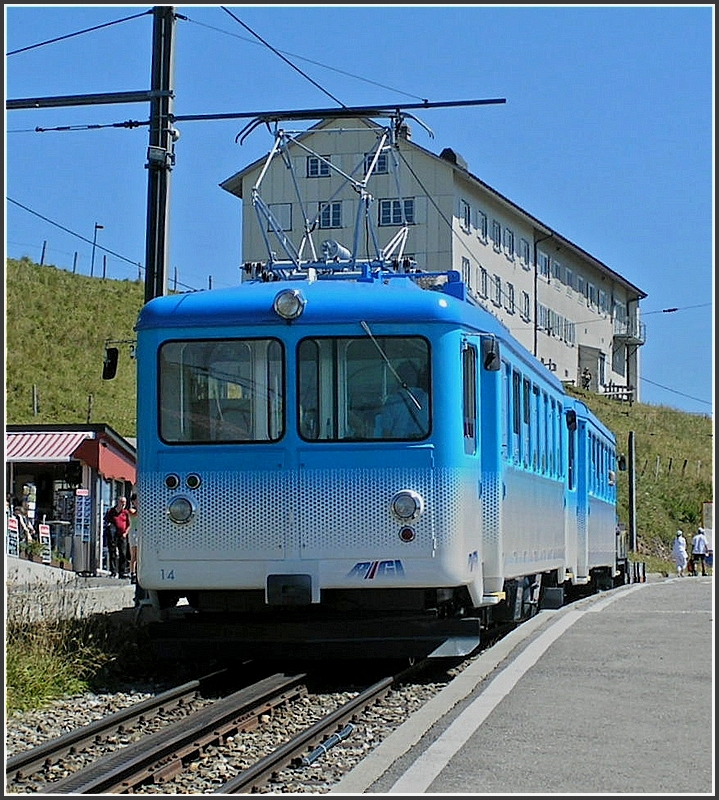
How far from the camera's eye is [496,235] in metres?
66.6

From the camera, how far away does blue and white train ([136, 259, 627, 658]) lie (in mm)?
10969

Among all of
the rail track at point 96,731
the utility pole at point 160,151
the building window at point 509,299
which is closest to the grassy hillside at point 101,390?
the building window at point 509,299

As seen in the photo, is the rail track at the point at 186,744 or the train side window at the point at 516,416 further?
the train side window at the point at 516,416

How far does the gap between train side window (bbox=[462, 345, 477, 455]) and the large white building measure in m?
28.2

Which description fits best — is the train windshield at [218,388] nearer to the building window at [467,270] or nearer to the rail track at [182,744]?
the rail track at [182,744]

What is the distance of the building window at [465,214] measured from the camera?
200 feet

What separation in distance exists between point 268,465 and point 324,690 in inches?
76.9

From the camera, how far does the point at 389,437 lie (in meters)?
11.1

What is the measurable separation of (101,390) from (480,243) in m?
18.1

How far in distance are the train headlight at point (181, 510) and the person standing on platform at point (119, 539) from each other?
639 inches

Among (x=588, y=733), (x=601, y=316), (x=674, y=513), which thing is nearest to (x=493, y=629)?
(x=588, y=733)

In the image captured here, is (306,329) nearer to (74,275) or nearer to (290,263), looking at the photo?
(290,263)

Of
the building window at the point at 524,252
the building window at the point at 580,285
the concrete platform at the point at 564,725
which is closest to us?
the concrete platform at the point at 564,725

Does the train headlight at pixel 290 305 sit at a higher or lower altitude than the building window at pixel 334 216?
lower
